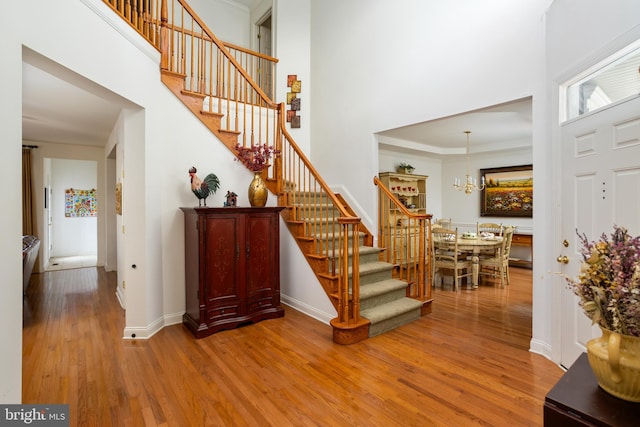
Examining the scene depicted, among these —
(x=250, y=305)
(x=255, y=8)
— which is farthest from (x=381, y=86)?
(x=255, y=8)

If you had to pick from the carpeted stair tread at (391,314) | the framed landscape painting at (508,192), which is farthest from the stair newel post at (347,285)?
the framed landscape painting at (508,192)

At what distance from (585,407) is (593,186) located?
6.27 feet

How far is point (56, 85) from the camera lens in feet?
10.4

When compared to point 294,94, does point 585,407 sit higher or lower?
lower

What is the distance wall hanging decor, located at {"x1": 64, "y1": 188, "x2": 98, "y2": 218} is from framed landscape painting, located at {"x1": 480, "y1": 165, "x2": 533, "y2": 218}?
1012 cm

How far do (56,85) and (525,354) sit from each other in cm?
525

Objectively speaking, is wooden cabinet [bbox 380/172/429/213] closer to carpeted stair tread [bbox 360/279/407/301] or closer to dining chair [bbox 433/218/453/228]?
dining chair [bbox 433/218/453/228]

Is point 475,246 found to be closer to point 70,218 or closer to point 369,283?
point 369,283

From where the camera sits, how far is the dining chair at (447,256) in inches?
200

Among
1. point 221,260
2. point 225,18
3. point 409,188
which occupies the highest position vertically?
point 225,18

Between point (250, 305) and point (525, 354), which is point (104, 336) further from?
point (525, 354)

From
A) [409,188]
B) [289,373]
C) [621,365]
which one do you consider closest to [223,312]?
[289,373]

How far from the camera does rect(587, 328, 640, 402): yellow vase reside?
102cm

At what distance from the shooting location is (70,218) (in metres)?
8.68
